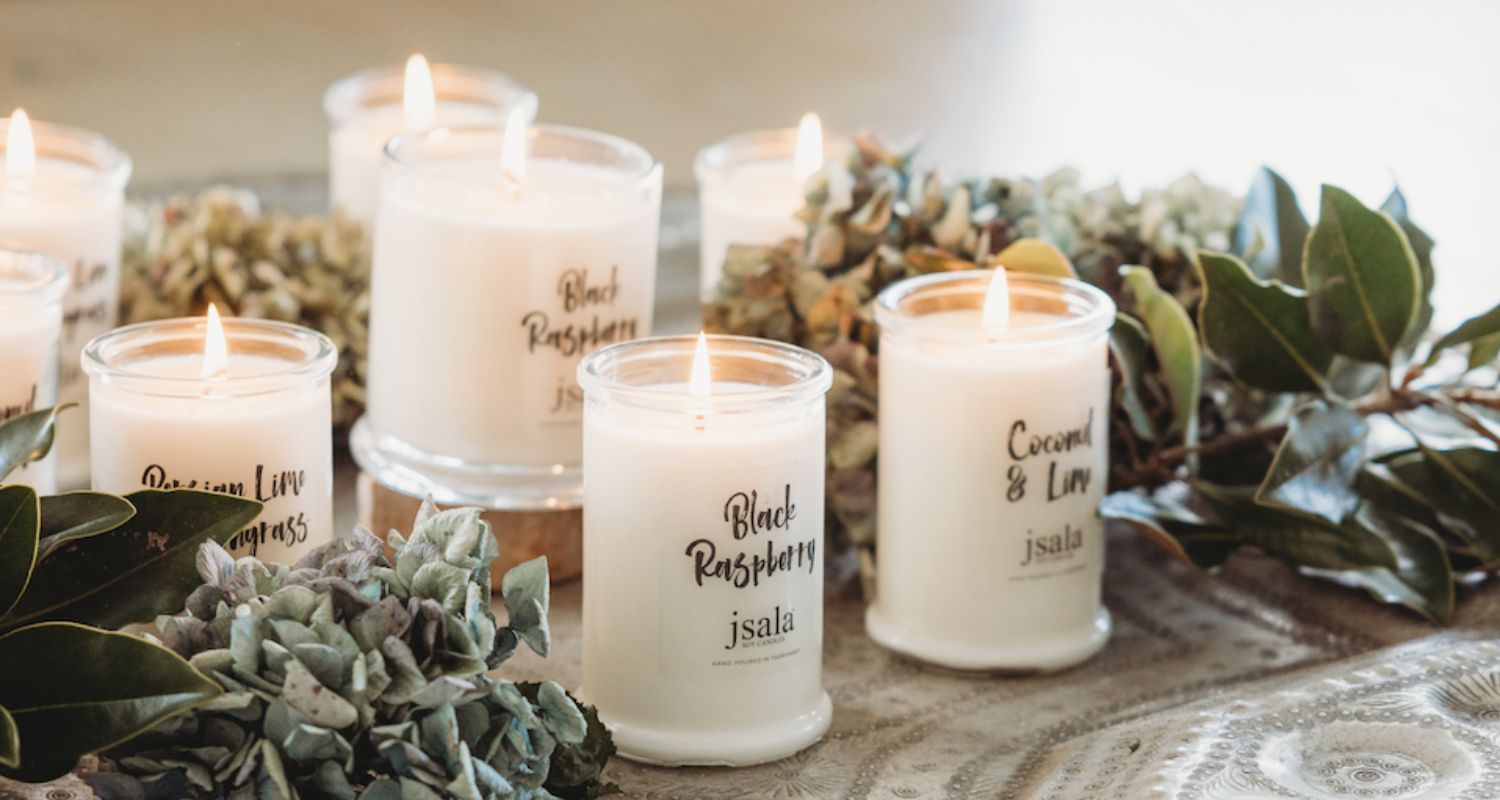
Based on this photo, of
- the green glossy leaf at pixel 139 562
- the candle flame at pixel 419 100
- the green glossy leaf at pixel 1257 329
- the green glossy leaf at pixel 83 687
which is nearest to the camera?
the green glossy leaf at pixel 83 687

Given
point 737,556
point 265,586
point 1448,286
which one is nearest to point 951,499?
point 737,556

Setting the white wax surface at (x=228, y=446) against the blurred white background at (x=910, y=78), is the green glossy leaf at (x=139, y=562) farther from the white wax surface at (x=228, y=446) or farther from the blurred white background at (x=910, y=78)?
the blurred white background at (x=910, y=78)

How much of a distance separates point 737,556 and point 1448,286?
1431mm

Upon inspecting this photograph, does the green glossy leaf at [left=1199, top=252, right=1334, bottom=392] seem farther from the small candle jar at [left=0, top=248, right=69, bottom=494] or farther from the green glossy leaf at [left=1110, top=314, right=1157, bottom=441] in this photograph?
the small candle jar at [left=0, top=248, right=69, bottom=494]

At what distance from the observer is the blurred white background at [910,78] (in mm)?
2250

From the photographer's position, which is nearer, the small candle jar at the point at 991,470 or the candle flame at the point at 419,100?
the small candle jar at the point at 991,470

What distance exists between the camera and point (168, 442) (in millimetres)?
973

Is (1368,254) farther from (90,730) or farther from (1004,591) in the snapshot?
(90,730)

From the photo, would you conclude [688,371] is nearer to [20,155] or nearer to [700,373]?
[700,373]

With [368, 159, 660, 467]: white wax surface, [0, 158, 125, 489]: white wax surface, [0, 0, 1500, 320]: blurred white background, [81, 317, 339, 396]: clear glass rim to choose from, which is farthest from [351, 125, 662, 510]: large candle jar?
[0, 0, 1500, 320]: blurred white background

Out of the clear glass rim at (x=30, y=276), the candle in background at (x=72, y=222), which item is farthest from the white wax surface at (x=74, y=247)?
the clear glass rim at (x=30, y=276)

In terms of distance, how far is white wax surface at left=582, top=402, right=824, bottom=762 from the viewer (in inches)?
37.4

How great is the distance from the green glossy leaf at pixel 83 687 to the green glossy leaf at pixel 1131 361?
0.61 m

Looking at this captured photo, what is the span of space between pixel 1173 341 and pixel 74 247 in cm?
73
